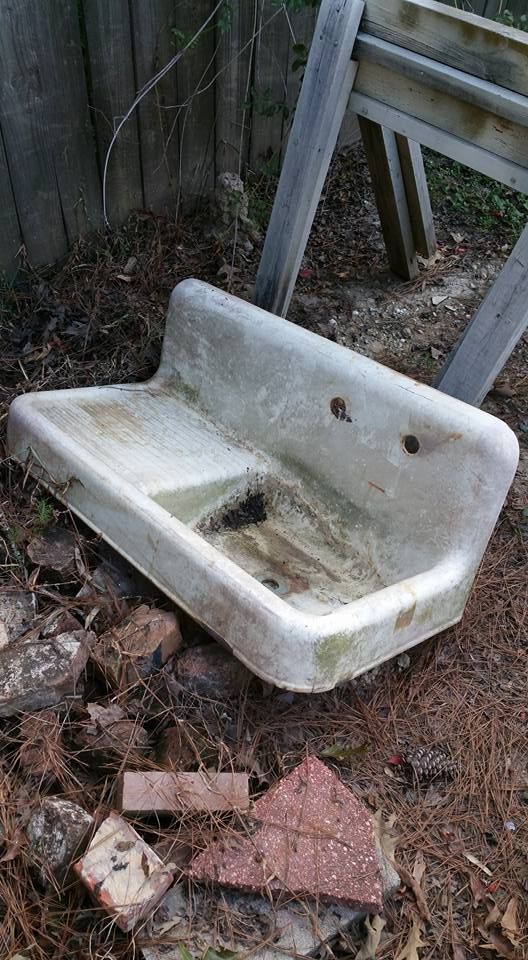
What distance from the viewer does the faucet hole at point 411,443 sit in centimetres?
229

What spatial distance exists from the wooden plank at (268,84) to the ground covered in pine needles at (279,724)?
0.90m

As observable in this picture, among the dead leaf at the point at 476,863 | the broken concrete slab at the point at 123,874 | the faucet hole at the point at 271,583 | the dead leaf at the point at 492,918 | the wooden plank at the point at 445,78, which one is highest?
the wooden plank at the point at 445,78

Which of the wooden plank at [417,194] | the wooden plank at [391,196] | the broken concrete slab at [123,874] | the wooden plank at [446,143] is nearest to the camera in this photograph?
the broken concrete slab at [123,874]

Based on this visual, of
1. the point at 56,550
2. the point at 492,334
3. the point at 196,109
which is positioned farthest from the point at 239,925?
the point at 196,109

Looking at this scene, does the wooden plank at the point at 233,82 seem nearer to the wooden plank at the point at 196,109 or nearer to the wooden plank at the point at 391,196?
the wooden plank at the point at 196,109

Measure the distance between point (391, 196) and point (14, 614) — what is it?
2423 mm

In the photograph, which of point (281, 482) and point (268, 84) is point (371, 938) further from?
point (268, 84)

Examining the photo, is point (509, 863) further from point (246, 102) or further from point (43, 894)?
point (246, 102)

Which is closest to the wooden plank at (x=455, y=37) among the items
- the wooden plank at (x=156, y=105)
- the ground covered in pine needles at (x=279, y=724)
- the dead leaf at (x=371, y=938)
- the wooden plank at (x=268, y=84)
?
the wooden plank at (x=156, y=105)

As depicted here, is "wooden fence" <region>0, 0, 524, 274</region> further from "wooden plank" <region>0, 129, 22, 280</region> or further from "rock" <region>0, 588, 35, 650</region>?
"rock" <region>0, 588, 35, 650</region>

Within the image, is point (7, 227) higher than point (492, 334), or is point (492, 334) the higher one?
point (492, 334)

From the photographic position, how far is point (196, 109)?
345 cm

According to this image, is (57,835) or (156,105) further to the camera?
(156,105)

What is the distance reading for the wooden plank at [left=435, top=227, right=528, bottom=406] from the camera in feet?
7.76
